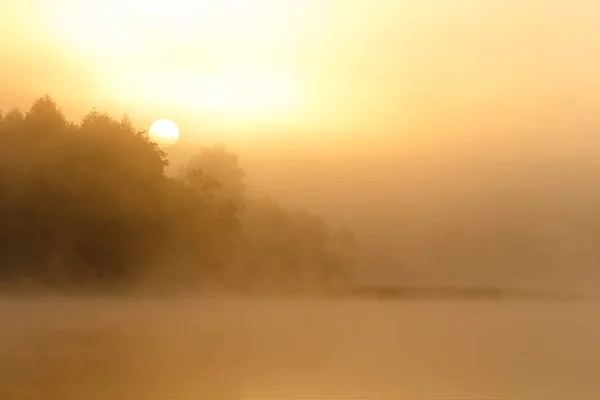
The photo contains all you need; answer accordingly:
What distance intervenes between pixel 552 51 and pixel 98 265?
203 inches

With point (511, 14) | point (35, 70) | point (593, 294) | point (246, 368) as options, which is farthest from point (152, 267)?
point (593, 294)

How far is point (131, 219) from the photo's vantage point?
7855mm

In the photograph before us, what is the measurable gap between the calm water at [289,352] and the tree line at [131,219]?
728 mm

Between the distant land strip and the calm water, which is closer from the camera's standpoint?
the calm water

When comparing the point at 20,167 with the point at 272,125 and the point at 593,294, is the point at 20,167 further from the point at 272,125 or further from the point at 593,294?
the point at 593,294

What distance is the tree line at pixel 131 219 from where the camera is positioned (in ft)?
A: 24.6

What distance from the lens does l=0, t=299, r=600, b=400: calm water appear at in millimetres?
3660

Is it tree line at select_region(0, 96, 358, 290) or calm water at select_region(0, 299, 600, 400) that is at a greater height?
tree line at select_region(0, 96, 358, 290)

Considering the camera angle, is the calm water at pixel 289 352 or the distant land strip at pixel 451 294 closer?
the calm water at pixel 289 352

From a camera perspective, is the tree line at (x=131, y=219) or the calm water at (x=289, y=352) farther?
the tree line at (x=131, y=219)

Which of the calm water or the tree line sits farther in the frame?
the tree line

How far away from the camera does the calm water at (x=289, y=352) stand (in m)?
3.66

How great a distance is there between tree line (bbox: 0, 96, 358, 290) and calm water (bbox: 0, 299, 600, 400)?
2.39 ft

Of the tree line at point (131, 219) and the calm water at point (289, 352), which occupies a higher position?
the tree line at point (131, 219)
